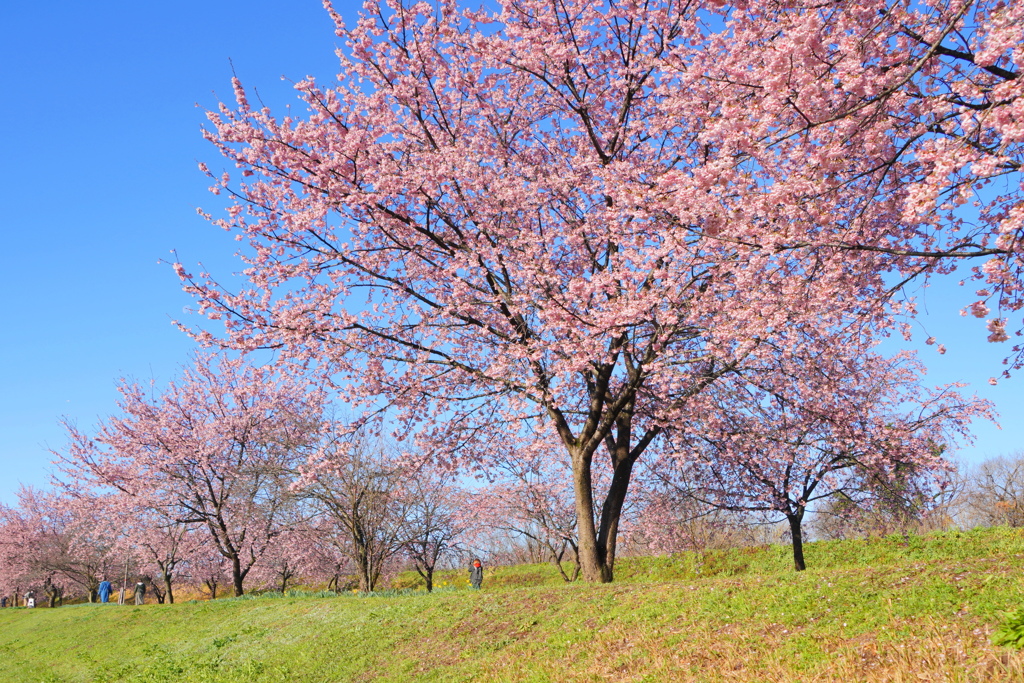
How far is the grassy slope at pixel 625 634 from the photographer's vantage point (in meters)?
6.34

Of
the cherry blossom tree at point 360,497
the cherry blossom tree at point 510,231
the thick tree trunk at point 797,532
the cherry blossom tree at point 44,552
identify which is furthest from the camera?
the cherry blossom tree at point 44,552

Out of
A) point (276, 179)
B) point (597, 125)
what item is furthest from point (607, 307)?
point (276, 179)

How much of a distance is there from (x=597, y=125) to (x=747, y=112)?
6483mm

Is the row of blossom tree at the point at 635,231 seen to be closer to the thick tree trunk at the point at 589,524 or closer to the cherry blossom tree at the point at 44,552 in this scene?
the thick tree trunk at the point at 589,524

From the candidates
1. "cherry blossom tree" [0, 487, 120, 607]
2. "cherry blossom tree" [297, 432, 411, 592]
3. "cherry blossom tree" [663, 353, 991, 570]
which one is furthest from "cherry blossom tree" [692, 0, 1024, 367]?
"cherry blossom tree" [0, 487, 120, 607]

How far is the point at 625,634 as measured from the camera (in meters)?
8.76

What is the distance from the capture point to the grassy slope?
6.34 meters

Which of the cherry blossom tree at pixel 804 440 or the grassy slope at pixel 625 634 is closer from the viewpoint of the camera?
the grassy slope at pixel 625 634

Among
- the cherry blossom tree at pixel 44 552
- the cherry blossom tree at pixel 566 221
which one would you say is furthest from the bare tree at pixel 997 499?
the cherry blossom tree at pixel 44 552

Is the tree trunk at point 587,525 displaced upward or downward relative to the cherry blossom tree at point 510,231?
downward

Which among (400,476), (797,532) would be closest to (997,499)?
(797,532)

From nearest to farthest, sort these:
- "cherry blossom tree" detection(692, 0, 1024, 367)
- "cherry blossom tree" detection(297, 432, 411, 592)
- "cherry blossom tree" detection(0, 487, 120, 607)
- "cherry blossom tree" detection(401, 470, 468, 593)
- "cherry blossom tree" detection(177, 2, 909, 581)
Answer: "cherry blossom tree" detection(692, 0, 1024, 367), "cherry blossom tree" detection(177, 2, 909, 581), "cherry blossom tree" detection(297, 432, 411, 592), "cherry blossom tree" detection(401, 470, 468, 593), "cherry blossom tree" detection(0, 487, 120, 607)

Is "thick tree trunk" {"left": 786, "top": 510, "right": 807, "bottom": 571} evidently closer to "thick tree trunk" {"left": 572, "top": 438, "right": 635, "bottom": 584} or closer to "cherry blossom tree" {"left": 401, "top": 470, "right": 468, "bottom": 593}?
"thick tree trunk" {"left": 572, "top": 438, "right": 635, "bottom": 584}

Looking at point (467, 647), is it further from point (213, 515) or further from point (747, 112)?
point (213, 515)
